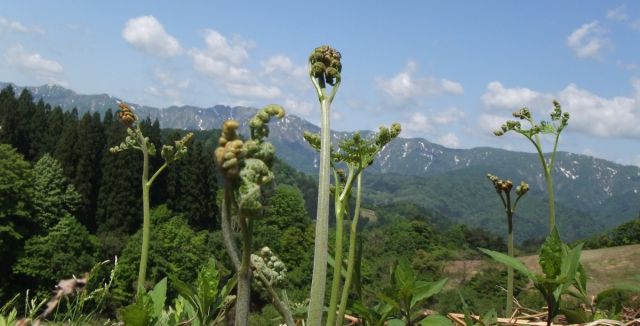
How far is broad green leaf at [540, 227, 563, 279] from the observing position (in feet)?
5.71

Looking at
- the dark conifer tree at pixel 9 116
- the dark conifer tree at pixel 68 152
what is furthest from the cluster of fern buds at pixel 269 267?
the dark conifer tree at pixel 9 116

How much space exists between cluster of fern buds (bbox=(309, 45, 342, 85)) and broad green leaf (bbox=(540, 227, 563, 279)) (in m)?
0.89

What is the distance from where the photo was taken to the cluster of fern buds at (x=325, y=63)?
1.85 meters

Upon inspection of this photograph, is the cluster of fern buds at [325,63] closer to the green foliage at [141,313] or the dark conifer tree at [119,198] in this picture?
the green foliage at [141,313]

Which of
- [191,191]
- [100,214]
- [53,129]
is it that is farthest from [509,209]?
[53,129]

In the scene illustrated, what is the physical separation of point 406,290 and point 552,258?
1.61ft

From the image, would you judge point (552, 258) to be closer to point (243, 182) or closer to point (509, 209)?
point (243, 182)

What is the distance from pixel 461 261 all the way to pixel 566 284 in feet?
300

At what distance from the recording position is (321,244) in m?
1.54

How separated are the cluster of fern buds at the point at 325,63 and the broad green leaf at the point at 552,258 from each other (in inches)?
34.9

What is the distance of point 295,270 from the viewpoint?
6950cm

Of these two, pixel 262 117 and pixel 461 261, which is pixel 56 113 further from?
pixel 262 117

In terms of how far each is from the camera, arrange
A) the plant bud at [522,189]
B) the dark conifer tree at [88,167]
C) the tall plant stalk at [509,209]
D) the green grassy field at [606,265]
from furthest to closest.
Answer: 1. the dark conifer tree at [88,167]
2. the green grassy field at [606,265]
3. the plant bud at [522,189]
4. the tall plant stalk at [509,209]

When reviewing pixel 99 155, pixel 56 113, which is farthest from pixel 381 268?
pixel 56 113
